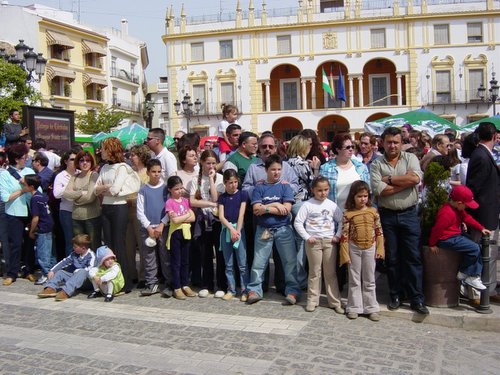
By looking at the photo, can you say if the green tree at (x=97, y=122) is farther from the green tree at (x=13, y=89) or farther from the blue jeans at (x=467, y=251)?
the blue jeans at (x=467, y=251)

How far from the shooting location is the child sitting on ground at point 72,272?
7.59 metres

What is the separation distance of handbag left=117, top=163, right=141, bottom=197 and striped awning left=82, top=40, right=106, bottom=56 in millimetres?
41105

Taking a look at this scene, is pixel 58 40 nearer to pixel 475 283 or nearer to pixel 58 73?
pixel 58 73

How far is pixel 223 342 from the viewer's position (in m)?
5.64

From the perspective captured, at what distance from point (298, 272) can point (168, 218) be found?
6.16 ft

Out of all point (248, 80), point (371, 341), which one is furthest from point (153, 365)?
point (248, 80)

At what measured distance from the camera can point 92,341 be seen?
5742 mm

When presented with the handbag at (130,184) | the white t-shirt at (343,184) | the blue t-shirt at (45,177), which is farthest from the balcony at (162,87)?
the white t-shirt at (343,184)

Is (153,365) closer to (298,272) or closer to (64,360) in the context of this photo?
(64,360)

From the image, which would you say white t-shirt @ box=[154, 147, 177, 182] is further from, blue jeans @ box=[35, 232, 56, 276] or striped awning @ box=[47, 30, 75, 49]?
striped awning @ box=[47, 30, 75, 49]

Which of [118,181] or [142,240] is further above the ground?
[118,181]

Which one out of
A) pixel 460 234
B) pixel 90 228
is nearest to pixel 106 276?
pixel 90 228

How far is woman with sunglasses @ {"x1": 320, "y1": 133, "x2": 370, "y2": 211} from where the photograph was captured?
7.00 m

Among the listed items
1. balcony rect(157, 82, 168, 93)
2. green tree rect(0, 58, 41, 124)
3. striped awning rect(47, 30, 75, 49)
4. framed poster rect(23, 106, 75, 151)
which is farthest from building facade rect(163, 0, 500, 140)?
framed poster rect(23, 106, 75, 151)
